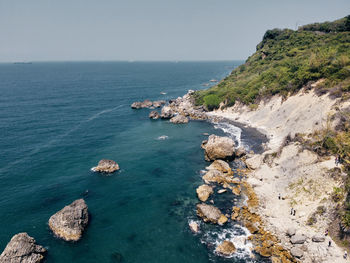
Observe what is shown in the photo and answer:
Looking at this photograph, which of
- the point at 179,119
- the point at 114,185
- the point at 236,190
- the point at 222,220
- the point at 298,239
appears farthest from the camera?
the point at 179,119

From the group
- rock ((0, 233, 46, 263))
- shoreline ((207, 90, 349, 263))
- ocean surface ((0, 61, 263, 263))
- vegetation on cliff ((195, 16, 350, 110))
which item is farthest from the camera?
vegetation on cliff ((195, 16, 350, 110))

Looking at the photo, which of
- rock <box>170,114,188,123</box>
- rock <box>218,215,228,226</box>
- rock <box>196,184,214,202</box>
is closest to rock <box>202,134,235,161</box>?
rock <box>196,184,214,202</box>

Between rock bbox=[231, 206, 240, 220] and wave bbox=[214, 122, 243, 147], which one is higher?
wave bbox=[214, 122, 243, 147]

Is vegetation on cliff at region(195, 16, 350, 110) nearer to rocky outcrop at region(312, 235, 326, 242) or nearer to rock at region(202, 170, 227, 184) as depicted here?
rock at region(202, 170, 227, 184)

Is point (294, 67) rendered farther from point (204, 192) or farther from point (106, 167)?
point (106, 167)

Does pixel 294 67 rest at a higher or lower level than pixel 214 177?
higher

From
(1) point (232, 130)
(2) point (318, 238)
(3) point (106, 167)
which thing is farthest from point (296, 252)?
(1) point (232, 130)

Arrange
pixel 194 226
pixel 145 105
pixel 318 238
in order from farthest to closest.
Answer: pixel 145 105, pixel 194 226, pixel 318 238

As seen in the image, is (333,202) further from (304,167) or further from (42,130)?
(42,130)

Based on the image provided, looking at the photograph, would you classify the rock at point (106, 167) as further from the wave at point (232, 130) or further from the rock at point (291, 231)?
the rock at point (291, 231)
